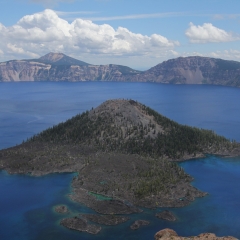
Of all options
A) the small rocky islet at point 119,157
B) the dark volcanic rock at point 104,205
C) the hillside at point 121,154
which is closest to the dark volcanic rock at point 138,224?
the small rocky islet at point 119,157

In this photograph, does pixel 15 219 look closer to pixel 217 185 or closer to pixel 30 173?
pixel 30 173

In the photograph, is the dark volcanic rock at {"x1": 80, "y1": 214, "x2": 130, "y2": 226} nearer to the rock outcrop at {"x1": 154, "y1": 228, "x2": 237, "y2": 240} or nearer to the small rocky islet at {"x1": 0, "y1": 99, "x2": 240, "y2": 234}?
the small rocky islet at {"x1": 0, "y1": 99, "x2": 240, "y2": 234}

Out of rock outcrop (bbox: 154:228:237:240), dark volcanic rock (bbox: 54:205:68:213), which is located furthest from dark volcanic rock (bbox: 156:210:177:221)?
dark volcanic rock (bbox: 54:205:68:213)

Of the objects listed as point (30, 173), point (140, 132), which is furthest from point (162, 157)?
point (30, 173)

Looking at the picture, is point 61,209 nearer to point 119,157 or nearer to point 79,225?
point 79,225

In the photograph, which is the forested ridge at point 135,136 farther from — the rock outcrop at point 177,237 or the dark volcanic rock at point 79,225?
the rock outcrop at point 177,237

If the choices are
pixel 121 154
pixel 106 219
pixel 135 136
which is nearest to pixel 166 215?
pixel 106 219

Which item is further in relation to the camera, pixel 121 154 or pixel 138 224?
pixel 121 154

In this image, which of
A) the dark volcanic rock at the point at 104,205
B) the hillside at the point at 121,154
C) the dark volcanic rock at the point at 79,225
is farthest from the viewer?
the hillside at the point at 121,154
